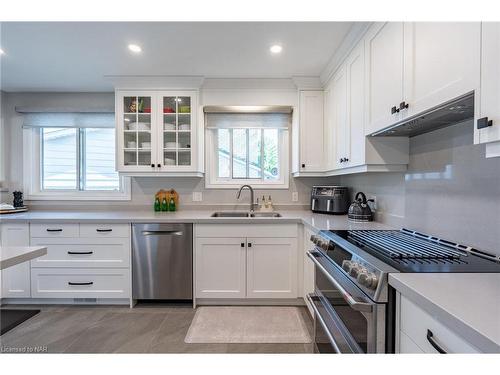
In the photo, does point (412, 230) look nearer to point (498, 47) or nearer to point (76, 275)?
point (498, 47)

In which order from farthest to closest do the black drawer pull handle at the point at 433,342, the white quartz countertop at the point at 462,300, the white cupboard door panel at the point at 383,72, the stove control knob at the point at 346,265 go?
the white cupboard door panel at the point at 383,72, the stove control knob at the point at 346,265, the black drawer pull handle at the point at 433,342, the white quartz countertop at the point at 462,300

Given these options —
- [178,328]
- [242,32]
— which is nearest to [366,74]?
[242,32]

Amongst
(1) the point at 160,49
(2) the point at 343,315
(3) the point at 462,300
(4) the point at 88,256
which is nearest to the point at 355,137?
(2) the point at 343,315

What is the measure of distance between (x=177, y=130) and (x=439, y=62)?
232 centimetres

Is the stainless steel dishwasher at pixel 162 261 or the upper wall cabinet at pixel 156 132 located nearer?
the stainless steel dishwasher at pixel 162 261

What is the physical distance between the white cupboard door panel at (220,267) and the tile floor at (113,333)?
29 cm

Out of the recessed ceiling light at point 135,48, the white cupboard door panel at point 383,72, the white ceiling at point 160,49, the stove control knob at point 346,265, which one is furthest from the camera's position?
the recessed ceiling light at point 135,48

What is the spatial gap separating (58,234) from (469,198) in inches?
124

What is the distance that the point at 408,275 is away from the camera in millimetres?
906

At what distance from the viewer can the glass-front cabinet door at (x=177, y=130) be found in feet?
8.87

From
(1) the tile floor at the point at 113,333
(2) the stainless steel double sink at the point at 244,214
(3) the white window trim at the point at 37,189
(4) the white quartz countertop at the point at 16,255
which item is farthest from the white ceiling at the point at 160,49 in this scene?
(1) the tile floor at the point at 113,333

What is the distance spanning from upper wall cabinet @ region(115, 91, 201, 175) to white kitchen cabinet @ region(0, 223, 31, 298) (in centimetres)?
105

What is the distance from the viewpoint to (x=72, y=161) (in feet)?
10.3

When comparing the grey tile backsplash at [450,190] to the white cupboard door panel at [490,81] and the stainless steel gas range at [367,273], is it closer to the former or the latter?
the stainless steel gas range at [367,273]
